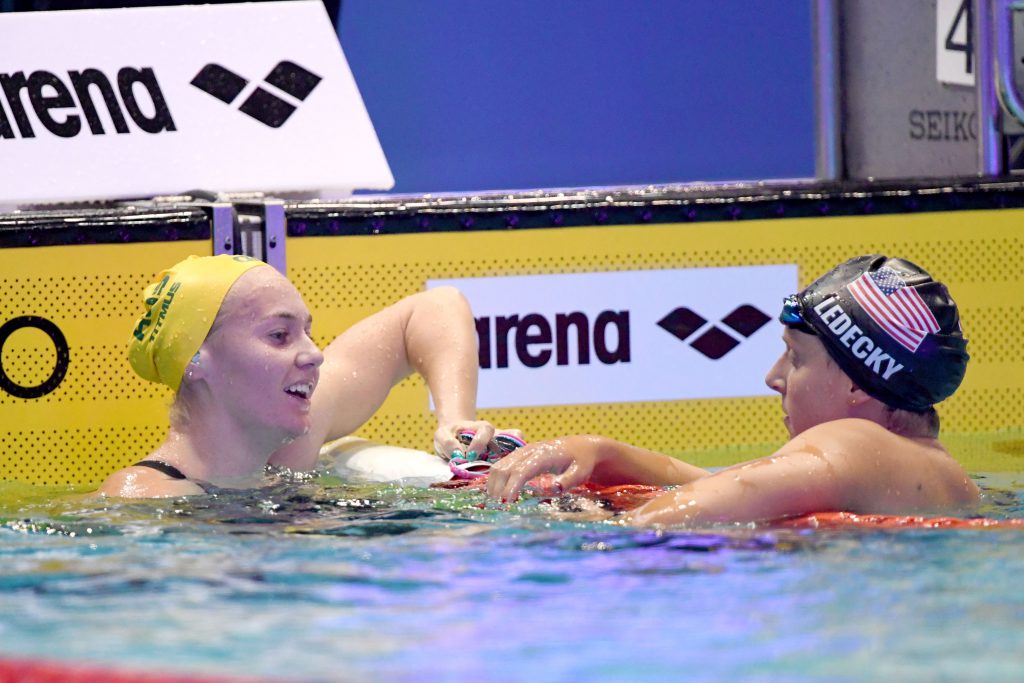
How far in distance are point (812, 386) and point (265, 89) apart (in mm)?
2351

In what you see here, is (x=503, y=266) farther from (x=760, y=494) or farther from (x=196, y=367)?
(x=760, y=494)

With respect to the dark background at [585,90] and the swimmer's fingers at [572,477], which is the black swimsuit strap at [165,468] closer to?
the swimmer's fingers at [572,477]

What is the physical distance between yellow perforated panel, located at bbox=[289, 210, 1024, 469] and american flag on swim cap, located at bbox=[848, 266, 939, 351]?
1.36 m

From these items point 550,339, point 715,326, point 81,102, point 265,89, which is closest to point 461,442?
point 550,339

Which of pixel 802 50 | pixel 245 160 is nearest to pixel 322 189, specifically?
pixel 245 160

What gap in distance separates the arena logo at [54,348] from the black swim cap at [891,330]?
2340 mm

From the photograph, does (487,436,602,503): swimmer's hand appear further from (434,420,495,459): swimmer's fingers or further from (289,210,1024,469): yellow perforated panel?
(289,210,1024,469): yellow perforated panel

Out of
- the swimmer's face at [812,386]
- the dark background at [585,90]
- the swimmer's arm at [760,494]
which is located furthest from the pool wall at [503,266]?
the dark background at [585,90]

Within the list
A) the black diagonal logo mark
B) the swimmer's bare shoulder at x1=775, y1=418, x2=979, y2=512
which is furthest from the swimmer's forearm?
the black diagonal logo mark

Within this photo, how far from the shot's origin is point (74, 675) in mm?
2324

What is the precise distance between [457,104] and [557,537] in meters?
5.78

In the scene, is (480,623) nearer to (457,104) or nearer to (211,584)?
(211,584)

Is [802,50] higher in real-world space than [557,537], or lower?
higher

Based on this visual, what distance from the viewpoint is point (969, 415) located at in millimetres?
5016
